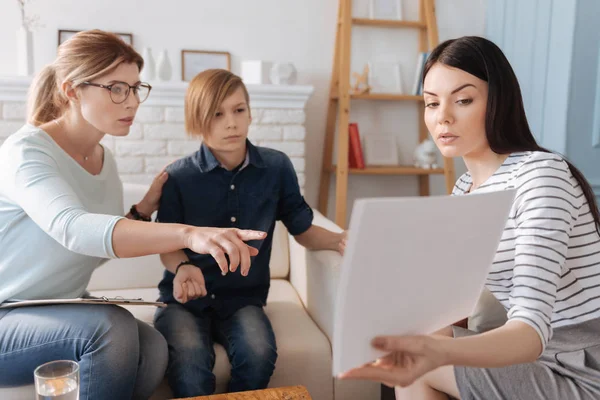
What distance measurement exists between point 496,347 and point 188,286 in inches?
38.0

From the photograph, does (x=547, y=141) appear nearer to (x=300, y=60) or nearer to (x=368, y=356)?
(x=300, y=60)

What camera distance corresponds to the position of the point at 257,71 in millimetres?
2742

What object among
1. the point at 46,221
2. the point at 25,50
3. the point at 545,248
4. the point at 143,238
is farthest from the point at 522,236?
the point at 25,50

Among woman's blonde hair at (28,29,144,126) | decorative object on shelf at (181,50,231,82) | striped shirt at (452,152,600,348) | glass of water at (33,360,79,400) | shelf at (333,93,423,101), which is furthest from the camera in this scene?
shelf at (333,93,423,101)

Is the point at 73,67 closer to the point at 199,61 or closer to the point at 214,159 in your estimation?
the point at 214,159

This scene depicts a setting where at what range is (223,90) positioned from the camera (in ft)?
5.63

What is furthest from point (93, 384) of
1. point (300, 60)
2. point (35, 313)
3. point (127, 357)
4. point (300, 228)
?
point (300, 60)

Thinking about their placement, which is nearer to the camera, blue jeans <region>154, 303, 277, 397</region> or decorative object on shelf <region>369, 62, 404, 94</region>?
blue jeans <region>154, 303, 277, 397</region>

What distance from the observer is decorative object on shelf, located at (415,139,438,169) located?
3.07 m

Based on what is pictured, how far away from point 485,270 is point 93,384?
0.96 metres

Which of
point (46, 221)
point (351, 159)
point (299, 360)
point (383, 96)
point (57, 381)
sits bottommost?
point (299, 360)

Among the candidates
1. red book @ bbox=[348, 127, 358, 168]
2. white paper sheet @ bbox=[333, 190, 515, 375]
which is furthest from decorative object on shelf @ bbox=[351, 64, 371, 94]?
white paper sheet @ bbox=[333, 190, 515, 375]

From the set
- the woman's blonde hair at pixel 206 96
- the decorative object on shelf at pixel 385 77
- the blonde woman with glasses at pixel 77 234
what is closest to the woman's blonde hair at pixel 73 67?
the blonde woman with glasses at pixel 77 234

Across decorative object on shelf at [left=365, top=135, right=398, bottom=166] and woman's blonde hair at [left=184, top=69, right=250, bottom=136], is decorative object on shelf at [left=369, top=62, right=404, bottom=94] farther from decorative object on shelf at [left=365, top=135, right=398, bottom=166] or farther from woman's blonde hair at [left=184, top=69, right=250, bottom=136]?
woman's blonde hair at [left=184, top=69, right=250, bottom=136]
